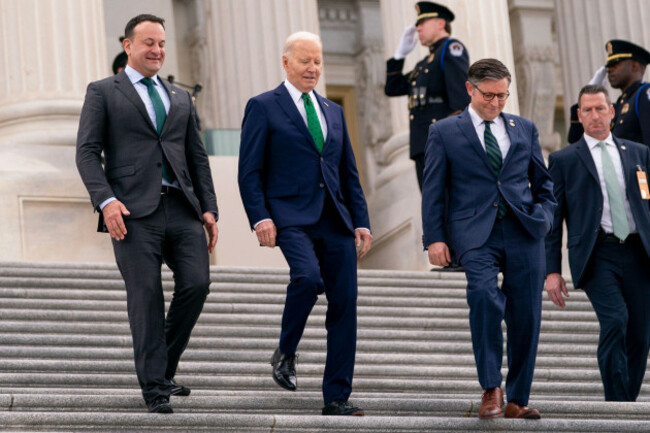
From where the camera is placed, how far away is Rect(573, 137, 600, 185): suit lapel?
362 inches

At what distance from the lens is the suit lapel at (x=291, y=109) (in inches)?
313

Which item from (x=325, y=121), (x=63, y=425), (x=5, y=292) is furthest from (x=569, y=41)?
(x=63, y=425)

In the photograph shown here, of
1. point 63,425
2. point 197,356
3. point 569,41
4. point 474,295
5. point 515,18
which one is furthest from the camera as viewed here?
point 515,18

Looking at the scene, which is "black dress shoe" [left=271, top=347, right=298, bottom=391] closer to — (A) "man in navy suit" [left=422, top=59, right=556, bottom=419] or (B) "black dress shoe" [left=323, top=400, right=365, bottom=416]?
(B) "black dress shoe" [left=323, top=400, right=365, bottom=416]

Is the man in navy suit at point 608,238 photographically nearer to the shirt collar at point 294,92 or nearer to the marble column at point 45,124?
the shirt collar at point 294,92

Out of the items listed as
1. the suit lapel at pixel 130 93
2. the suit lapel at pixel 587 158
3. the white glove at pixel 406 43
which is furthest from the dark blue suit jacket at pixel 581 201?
the white glove at pixel 406 43

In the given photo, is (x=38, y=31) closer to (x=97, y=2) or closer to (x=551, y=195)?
(x=97, y=2)

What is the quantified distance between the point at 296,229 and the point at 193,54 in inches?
546

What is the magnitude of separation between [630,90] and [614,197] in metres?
2.29

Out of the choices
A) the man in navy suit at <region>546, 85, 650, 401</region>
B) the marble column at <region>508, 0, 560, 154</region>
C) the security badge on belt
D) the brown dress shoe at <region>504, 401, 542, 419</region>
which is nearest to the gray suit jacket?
the brown dress shoe at <region>504, 401, 542, 419</region>

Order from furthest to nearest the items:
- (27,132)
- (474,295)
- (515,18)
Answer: (515,18) < (27,132) < (474,295)

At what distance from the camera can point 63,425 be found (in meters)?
7.07

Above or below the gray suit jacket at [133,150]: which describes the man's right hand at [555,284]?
below

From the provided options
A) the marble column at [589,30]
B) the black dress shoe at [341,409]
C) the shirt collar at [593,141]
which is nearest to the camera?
the black dress shoe at [341,409]
